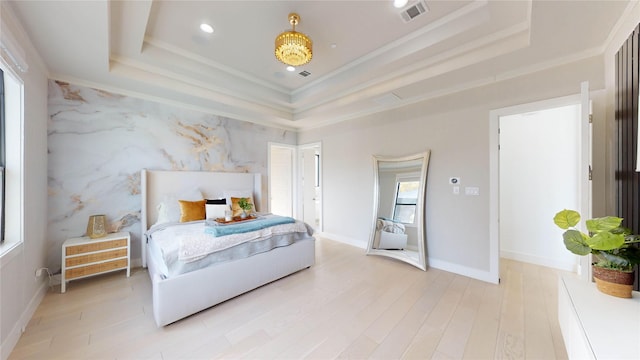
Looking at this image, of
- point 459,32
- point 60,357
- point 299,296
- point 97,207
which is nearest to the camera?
point 60,357

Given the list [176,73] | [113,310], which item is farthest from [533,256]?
[176,73]

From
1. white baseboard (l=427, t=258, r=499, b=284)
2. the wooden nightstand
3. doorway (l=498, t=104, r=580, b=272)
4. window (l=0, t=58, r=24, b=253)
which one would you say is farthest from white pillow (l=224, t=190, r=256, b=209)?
doorway (l=498, t=104, r=580, b=272)

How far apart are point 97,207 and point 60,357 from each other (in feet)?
6.36

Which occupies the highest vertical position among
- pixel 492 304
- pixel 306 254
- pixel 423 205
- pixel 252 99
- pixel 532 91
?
pixel 252 99

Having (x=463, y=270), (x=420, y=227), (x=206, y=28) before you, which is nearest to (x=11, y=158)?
(x=206, y=28)

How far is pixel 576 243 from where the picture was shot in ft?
4.43

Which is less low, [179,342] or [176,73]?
[176,73]

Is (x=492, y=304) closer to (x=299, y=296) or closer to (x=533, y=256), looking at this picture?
(x=533, y=256)

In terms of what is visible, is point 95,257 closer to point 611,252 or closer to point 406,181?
point 406,181

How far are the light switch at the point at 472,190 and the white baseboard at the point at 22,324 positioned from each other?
4.48 meters

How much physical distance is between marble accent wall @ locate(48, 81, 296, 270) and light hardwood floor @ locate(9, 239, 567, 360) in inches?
31.8

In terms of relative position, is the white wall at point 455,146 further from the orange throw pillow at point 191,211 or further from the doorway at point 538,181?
the orange throw pillow at point 191,211

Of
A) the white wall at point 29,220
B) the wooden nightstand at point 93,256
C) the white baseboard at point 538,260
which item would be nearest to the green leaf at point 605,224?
the white baseboard at point 538,260

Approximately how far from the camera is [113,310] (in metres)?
2.12
